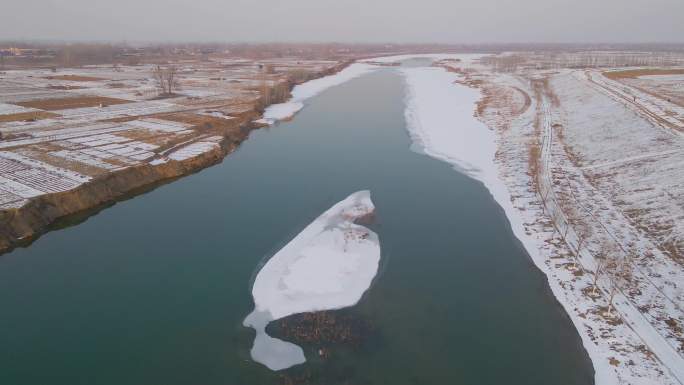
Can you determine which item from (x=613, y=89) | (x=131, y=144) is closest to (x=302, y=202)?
(x=131, y=144)

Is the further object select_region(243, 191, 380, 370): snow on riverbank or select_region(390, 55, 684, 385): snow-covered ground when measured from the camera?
select_region(243, 191, 380, 370): snow on riverbank

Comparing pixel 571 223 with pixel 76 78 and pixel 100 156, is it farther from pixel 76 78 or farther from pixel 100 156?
pixel 76 78

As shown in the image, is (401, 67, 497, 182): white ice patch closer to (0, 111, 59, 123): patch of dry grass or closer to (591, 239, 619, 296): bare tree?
(591, 239, 619, 296): bare tree

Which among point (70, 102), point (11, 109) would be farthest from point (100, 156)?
point (70, 102)

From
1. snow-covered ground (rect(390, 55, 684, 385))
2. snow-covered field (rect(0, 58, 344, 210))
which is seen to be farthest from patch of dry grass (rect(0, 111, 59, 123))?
snow-covered ground (rect(390, 55, 684, 385))

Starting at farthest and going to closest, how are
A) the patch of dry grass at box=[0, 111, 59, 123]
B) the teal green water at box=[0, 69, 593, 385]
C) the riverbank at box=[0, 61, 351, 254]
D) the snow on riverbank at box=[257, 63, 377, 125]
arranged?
the snow on riverbank at box=[257, 63, 377, 125]
the patch of dry grass at box=[0, 111, 59, 123]
the riverbank at box=[0, 61, 351, 254]
the teal green water at box=[0, 69, 593, 385]

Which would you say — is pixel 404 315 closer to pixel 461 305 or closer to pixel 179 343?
pixel 461 305
